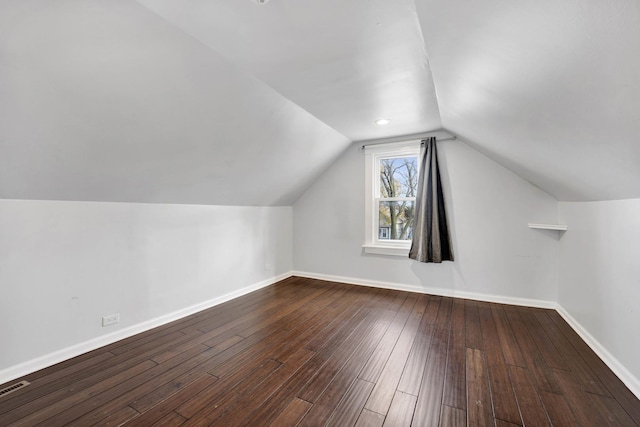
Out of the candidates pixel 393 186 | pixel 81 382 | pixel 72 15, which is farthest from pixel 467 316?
pixel 72 15

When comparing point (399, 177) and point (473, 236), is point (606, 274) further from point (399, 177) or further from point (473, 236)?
point (399, 177)

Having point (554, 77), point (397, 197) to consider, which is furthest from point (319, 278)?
point (554, 77)

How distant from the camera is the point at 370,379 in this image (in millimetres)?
1946

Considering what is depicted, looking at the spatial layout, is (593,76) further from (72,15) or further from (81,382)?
(81,382)

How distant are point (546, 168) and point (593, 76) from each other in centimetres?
160

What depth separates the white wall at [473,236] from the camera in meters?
3.28

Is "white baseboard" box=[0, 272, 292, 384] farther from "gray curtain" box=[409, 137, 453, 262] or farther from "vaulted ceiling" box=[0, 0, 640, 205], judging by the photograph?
"gray curtain" box=[409, 137, 453, 262]

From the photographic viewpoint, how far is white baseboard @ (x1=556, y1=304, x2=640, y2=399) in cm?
181

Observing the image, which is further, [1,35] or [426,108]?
[426,108]

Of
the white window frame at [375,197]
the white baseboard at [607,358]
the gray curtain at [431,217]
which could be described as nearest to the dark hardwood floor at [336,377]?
the white baseboard at [607,358]

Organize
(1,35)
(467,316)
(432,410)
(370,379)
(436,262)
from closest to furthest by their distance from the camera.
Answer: (1,35) < (432,410) < (370,379) < (467,316) < (436,262)

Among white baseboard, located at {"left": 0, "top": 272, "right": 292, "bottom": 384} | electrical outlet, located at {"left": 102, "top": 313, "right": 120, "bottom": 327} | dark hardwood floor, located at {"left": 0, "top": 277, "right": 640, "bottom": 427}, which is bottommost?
dark hardwood floor, located at {"left": 0, "top": 277, "right": 640, "bottom": 427}

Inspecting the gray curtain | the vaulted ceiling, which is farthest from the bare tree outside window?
the vaulted ceiling

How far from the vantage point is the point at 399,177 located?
4160 mm
